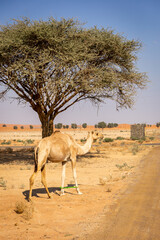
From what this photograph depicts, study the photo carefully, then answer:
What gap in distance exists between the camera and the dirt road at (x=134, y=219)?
6070 millimetres

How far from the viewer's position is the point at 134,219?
7141mm

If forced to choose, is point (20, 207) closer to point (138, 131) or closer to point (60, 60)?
point (60, 60)

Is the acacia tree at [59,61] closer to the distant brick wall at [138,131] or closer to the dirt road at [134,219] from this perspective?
the dirt road at [134,219]

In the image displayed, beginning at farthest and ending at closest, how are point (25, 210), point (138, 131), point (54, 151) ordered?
point (138, 131) → point (54, 151) → point (25, 210)

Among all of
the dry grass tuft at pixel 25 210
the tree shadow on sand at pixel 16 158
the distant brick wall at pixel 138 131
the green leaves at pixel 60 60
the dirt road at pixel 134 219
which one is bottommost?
the tree shadow on sand at pixel 16 158

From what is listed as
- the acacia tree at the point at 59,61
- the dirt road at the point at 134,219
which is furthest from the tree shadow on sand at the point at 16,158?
the dirt road at the point at 134,219

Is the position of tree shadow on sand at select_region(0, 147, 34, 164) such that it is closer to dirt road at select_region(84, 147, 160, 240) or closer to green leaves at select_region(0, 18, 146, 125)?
green leaves at select_region(0, 18, 146, 125)

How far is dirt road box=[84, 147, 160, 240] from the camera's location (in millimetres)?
6070

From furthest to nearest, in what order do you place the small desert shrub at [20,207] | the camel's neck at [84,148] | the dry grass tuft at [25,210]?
the camel's neck at [84,148] → the small desert shrub at [20,207] → the dry grass tuft at [25,210]

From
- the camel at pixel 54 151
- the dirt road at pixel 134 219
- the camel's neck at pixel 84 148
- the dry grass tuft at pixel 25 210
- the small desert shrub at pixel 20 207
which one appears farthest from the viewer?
the camel's neck at pixel 84 148

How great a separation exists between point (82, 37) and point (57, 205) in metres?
15.1

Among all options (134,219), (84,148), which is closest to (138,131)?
(84,148)

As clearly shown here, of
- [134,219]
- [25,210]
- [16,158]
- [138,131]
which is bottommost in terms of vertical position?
[16,158]

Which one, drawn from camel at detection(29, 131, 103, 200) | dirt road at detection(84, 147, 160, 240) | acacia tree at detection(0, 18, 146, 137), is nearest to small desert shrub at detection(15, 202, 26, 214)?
camel at detection(29, 131, 103, 200)
